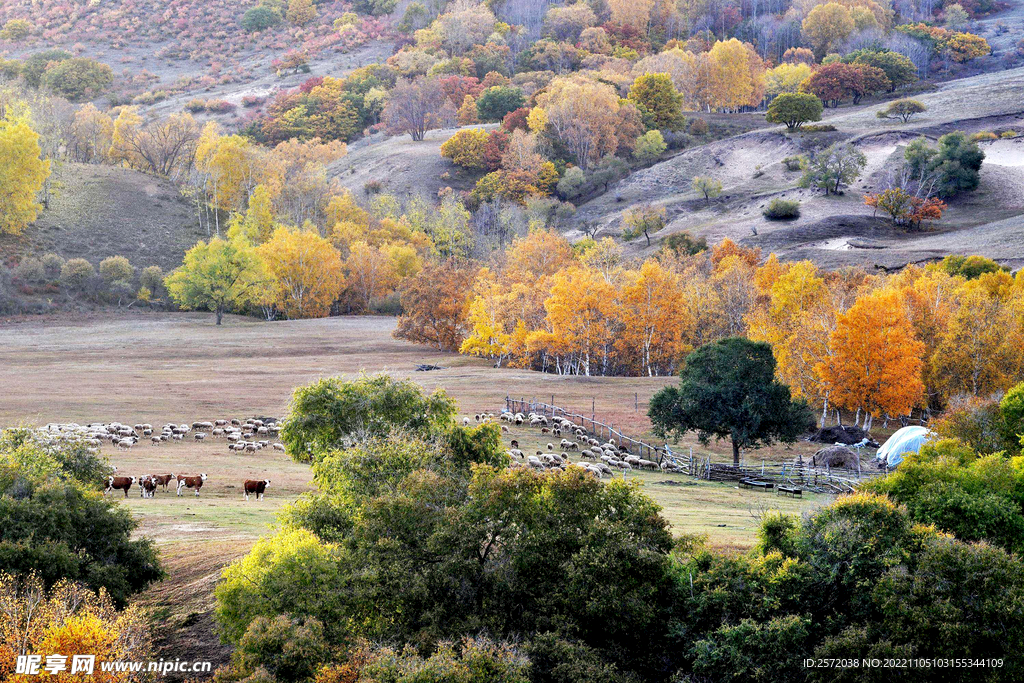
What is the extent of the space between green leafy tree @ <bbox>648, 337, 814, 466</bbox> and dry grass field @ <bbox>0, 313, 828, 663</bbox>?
4182 millimetres

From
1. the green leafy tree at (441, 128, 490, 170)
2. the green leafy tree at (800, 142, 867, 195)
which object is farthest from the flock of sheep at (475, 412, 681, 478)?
the green leafy tree at (441, 128, 490, 170)

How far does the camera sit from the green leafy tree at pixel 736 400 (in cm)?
4734

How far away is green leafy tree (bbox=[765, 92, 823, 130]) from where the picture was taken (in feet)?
506

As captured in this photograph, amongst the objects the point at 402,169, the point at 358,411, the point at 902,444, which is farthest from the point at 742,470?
the point at 402,169

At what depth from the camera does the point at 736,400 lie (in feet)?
156

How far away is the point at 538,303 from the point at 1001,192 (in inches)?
3243

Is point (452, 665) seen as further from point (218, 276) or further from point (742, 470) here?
point (218, 276)

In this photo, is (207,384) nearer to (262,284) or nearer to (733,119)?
(262,284)

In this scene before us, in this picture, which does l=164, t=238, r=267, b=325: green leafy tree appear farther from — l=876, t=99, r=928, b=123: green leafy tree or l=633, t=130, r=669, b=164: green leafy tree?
l=876, t=99, r=928, b=123: green leafy tree

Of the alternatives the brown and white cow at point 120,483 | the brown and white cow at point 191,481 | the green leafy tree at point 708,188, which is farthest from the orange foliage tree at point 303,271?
the brown and white cow at point 120,483

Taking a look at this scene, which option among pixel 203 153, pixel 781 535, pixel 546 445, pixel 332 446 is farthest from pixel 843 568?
pixel 203 153

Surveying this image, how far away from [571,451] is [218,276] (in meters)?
69.5

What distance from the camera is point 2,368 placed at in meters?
67.9

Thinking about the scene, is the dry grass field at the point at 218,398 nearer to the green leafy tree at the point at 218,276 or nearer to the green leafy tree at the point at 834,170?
the green leafy tree at the point at 218,276
